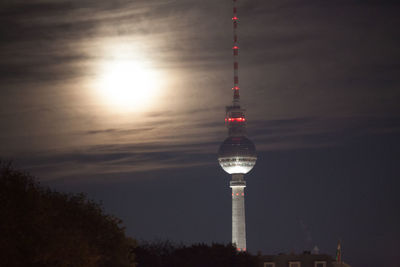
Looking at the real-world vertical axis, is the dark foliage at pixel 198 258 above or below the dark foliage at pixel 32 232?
above

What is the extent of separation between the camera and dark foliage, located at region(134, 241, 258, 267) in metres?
143

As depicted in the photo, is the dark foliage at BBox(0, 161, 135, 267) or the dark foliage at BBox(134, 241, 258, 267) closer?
the dark foliage at BBox(0, 161, 135, 267)

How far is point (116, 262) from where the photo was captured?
97.6 metres

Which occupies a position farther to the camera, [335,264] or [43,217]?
[335,264]

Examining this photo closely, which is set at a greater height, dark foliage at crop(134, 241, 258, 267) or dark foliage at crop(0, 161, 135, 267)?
dark foliage at crop(134, 241, 258, 267)

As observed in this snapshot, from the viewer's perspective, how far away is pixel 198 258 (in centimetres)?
14938

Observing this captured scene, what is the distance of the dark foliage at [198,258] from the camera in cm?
14312

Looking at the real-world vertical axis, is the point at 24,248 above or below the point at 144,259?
below

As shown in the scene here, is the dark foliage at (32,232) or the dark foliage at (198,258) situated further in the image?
the dark foliage at (198,258)

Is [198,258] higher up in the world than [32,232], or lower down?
higher up

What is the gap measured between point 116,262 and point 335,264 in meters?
96.5

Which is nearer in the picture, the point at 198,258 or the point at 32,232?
the point at 32,232

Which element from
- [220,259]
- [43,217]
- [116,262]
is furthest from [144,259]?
[43,217]

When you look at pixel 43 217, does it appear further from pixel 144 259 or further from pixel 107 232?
pixel 144 259
